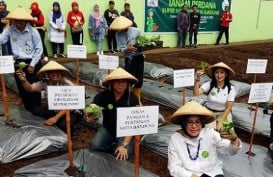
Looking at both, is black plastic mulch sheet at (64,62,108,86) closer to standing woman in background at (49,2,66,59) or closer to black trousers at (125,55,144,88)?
black trousers at (125,55,144,88)

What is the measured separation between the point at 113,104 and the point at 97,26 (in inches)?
249

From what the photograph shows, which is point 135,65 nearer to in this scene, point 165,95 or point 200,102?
point 165,95

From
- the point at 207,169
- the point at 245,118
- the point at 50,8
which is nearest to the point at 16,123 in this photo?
the point at 207,169

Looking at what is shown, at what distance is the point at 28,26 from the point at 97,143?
182 cm

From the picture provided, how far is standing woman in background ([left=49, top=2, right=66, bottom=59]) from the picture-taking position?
8.41 metres

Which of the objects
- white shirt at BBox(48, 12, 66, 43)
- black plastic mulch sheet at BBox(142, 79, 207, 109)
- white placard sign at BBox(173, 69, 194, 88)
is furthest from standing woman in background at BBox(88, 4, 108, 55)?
white placard sign at BBox(173, 69, 194, 88)

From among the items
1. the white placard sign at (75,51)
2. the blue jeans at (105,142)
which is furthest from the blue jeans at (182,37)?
the blue jeans at (105,142)

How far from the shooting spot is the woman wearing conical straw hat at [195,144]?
2502 millimetres

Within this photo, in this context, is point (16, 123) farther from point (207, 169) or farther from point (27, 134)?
point (207, 169)

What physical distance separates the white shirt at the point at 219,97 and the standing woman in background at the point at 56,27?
5.56 metres

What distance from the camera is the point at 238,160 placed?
3.30 metres

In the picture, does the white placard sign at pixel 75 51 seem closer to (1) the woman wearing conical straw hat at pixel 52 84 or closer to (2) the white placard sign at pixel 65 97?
(1) the woman wearing conical straw hat at pixel 52 84

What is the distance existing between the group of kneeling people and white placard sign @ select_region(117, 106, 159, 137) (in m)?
0.19

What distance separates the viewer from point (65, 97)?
9.38ft
